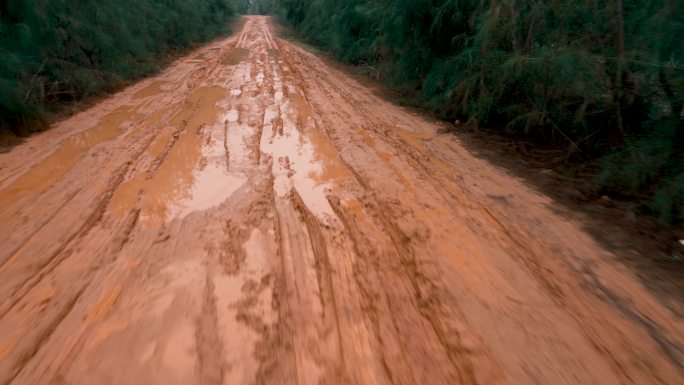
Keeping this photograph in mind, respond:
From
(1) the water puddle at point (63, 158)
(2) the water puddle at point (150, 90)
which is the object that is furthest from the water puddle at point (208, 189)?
(2) the water puddle at point (150, 90)

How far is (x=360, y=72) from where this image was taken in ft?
43.2

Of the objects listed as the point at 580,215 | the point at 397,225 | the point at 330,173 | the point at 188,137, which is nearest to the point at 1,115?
the point at 188,137

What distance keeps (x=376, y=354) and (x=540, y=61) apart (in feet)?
16.2

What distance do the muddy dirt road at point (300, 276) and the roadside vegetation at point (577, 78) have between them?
1.30 meters

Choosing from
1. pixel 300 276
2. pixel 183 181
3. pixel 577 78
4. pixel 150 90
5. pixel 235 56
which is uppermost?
pixel 577 78

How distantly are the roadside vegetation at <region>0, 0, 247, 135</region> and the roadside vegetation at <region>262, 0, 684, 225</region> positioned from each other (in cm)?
692

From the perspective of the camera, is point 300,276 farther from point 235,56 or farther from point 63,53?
point 235,56

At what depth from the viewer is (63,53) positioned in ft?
27.1

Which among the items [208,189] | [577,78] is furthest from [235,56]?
[577,78]

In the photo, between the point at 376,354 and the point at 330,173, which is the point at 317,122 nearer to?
the point at 330,173

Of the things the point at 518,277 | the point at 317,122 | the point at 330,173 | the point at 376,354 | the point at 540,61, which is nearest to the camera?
the point at 376,354

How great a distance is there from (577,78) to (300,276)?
14.6ft

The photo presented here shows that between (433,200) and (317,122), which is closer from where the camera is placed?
(433,200)

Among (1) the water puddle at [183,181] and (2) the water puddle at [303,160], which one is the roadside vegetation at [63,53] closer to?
(1) the water puddle at [183,181]
